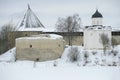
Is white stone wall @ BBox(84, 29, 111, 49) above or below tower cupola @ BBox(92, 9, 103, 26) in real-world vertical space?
below

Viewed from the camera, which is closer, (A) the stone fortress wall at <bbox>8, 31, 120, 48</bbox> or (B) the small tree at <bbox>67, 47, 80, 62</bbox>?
(B) the small tree at <bbox>67, 47, 80, 62</bbox>

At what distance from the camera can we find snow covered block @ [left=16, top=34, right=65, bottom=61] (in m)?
19.1

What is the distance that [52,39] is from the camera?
1941 centimetres

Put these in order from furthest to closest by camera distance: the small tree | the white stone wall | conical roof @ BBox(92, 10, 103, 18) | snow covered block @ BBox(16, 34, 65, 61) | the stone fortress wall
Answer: the stone fortress wall, conical roof @ BBox(92, 10, 103, 18), the white stone wall, snow covered block @ BBox(16, 34, 65, 61), the small tree

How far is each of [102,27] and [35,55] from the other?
4.01 metres

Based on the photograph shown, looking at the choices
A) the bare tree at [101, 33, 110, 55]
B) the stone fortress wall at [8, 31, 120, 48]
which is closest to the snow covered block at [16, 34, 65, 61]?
the bare tree at [101, 33, 110, 55]

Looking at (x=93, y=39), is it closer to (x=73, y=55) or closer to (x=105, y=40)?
(x=105, y=40)

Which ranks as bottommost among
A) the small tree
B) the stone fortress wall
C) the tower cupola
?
the small tree

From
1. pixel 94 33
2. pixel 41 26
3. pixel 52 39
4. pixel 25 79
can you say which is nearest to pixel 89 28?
pixel 94 33

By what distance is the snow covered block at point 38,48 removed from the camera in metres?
19.1

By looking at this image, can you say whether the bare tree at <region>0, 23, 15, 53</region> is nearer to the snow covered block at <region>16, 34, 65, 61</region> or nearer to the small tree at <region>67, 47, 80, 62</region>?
the snow covered block at <region>16, 34, 65, 61</region>

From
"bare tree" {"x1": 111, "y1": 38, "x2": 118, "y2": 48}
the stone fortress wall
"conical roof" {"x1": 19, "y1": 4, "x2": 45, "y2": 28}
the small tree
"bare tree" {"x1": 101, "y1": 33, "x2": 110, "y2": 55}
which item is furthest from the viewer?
"conical roof" {"x1": 19, "y1": 4, "x2": 45, "y2": 28}

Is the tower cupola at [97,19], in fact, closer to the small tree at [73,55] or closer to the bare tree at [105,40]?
the bare tree at [105,40]

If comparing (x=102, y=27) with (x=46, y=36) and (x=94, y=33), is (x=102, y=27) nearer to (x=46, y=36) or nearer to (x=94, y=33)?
(x=94, y=33)
